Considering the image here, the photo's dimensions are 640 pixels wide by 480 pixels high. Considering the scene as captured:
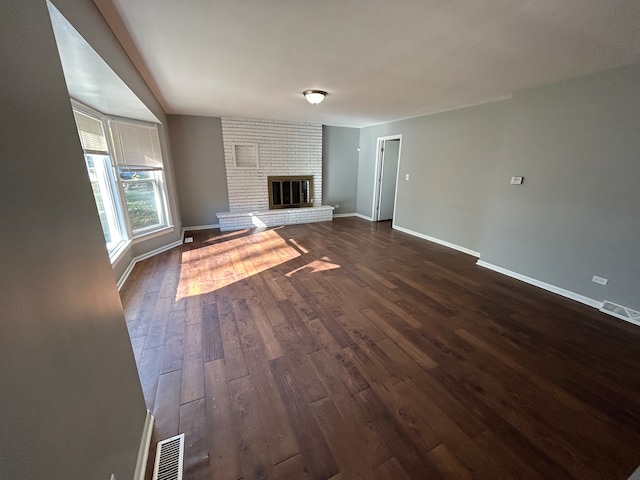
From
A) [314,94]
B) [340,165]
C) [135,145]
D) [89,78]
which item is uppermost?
[314,94]

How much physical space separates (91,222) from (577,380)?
→ 10.3ft

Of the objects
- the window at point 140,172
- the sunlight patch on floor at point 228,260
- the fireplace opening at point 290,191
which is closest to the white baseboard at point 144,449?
the sunlight patch on floor at point 228,260

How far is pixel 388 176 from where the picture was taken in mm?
6188

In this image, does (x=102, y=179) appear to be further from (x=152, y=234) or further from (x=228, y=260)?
(x=228, y=260)

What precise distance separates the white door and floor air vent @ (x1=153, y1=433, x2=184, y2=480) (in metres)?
5.90

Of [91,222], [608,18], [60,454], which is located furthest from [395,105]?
[60,454]

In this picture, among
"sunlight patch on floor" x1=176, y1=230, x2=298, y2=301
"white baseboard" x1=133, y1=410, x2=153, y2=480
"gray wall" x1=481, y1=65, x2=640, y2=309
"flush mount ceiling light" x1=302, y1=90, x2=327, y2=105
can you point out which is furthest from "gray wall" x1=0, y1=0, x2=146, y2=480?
"gray wall" x1=481, y1=65, x2=640, y2=309

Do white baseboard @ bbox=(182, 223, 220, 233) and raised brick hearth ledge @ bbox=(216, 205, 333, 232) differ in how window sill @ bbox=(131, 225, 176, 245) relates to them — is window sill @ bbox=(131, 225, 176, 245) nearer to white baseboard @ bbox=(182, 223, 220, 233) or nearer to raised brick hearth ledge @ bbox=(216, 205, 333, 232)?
white baseboard @ bbox=(182, 223, 220, 233)

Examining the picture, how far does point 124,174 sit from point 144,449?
365 centimetres

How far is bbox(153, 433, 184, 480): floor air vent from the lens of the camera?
120 centimetres

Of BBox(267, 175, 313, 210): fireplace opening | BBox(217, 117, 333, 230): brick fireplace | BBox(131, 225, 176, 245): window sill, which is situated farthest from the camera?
BBox(267, 175, 313, 210): fireplace opening

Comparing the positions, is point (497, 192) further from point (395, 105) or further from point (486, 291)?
point (395, 105)

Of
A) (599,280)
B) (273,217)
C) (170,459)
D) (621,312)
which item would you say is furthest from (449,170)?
(170,459)

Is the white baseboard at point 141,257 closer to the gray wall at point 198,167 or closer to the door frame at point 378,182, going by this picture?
the gray wall at point 198,167
